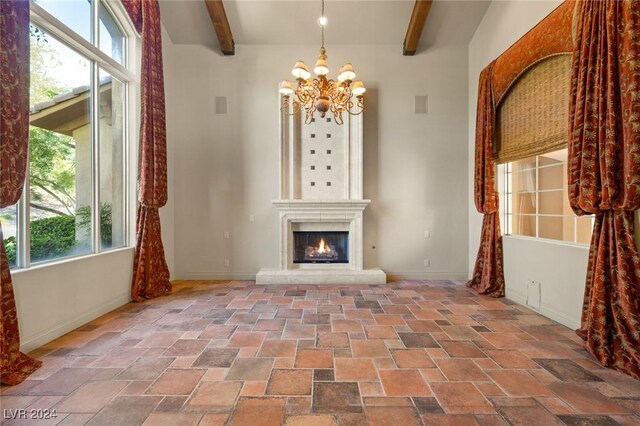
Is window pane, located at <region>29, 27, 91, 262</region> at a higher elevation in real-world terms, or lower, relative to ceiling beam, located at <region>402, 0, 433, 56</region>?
lower

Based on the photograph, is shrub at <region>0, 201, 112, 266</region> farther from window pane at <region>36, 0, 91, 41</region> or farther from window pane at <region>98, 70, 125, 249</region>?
window pane at <region>36, 0, 91, 41</region>

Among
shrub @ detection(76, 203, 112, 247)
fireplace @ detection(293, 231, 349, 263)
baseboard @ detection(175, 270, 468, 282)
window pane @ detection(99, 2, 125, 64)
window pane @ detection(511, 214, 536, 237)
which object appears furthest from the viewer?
fireplace @ detection(293, 231, 349, 263)

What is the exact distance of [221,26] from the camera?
4.30 meters

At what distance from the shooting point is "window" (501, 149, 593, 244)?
3.04m

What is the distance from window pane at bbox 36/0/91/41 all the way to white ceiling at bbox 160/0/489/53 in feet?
4.71

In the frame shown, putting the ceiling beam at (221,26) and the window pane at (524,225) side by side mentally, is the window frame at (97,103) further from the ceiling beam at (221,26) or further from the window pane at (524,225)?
the window pane at (524,225)

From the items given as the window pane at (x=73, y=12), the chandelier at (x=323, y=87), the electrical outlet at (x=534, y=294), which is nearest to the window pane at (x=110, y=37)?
the window pane at (x=73, y=12)

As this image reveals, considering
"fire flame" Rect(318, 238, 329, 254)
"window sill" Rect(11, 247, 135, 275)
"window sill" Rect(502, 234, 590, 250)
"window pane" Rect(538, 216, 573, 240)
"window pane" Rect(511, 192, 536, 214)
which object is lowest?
"fire flame" Rect(318, 238, 329, 254)

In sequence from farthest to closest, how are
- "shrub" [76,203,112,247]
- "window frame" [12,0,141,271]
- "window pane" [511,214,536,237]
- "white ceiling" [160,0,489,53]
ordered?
1. "white ceiling" [160,0,489,53]
2. "window pane" [511,214,536,237]
3. "shrub" [76,203,112,247]
4. "window frame" [12,0,141,271]

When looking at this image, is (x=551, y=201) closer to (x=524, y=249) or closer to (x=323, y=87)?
(x=524, y=249)

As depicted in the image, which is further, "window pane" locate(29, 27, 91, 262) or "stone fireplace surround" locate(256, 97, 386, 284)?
"stone fireplace surround" locate(256, 97, 386, 284)

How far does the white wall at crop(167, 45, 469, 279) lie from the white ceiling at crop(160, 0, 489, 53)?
17 centimetres

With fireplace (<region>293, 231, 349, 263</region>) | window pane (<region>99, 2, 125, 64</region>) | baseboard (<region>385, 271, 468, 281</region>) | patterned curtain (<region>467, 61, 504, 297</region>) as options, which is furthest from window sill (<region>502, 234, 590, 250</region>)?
window pane (<region>99, 2, 125, 64</region>)

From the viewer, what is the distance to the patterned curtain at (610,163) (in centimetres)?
206
